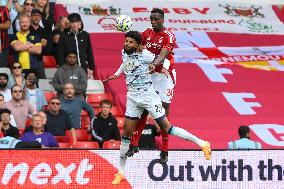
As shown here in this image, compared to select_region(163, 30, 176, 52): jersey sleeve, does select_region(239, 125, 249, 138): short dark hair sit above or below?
below

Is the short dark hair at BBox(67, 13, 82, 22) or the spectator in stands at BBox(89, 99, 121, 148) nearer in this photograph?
the spectator in stands at BBox(89, 99, 121, 148)

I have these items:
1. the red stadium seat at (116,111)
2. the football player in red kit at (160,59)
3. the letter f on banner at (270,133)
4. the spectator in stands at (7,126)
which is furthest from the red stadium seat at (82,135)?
the football player in red kit at (160,59)

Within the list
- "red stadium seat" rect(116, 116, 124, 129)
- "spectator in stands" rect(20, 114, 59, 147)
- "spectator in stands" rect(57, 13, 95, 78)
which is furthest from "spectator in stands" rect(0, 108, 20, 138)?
"spectator in stands" rect(57, 13, 95, 78)

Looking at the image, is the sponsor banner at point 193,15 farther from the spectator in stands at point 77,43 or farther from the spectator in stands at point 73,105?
the spectator in stands at point 73,105

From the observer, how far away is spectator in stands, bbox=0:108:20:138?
55.6 feet

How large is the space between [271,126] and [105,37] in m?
4.15

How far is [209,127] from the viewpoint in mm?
19453

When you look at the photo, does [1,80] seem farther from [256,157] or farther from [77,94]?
[256,157]

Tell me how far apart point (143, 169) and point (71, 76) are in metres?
3.94

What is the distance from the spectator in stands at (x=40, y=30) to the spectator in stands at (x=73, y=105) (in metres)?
1.35

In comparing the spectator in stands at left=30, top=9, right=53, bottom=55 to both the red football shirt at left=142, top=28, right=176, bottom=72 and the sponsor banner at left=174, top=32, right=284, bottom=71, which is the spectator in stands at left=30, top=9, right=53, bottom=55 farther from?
the red football shirt at left=142, top=28, right=176, bottom=72

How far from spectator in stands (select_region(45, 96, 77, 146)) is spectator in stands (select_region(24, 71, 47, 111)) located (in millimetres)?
589

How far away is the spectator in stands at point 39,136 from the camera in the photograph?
653 inches

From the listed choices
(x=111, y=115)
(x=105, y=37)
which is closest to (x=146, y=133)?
(x=111, y=115)
